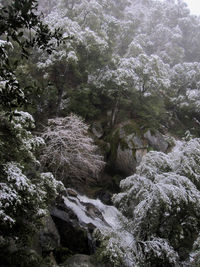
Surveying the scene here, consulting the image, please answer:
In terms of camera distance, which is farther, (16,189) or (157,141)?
(157,141)

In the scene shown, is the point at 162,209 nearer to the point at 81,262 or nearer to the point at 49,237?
the point at 81,262

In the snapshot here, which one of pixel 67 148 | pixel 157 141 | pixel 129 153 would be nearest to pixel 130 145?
pixel 129 153

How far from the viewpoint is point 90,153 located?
10.9 meters

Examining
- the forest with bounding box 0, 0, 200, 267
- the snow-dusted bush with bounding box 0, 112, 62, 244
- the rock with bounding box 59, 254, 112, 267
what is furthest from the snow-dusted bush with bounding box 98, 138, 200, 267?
the snow-dusted bush with bounding box 0, 112, 62, 244

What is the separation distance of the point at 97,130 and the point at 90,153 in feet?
10.5

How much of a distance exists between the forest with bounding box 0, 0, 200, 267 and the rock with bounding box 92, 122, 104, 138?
7 cm

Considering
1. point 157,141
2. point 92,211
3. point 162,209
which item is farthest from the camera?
point 157,141

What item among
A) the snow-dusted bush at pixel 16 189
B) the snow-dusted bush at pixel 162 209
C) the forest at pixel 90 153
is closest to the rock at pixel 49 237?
the forest at pixel 90 153

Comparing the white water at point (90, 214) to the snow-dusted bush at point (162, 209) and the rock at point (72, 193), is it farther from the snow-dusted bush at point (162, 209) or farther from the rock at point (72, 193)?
the snow-dusted bush at point (162, 209)

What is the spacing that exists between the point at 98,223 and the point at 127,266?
357cm

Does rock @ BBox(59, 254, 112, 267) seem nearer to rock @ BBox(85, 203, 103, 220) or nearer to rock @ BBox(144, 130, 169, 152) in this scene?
rock @ BBox(85, 203, 103, 220)

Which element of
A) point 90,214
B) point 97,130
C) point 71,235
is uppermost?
point 97,130

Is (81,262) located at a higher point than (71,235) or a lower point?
higher

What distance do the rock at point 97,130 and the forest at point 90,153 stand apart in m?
0.07
